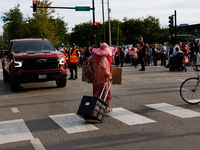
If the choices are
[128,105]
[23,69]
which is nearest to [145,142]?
[128,105]

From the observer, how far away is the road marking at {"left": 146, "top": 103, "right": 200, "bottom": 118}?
726 cm

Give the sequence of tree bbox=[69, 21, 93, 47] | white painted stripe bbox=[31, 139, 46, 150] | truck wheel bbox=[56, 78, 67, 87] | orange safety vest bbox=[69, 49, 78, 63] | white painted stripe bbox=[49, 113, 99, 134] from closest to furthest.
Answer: white painted stripe bbox=[31, 139, 46, 150]
white painted stripe bbox=[49, 113, 99, 134]
truck wheel bbox=[56, 78, 67, 87]
orange safety vest bbox=[69, 49, 78, 63]
tree bbox=[69, 21, 93, 47]

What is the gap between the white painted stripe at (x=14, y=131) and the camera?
5.71 m

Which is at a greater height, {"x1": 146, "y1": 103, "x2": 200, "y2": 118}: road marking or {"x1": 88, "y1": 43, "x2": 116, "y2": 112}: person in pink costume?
{"x1": 88, "y1": 43, "x2": 116, "y2": 112}: person in pink costume

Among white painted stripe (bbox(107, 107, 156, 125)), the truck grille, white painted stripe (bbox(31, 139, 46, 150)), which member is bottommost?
white painted stripe (bbox(31, 139, 46, 150))

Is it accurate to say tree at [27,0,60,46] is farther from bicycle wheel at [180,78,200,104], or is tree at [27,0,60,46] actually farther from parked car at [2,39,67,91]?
bicycle wheel at [180,78,200,104]

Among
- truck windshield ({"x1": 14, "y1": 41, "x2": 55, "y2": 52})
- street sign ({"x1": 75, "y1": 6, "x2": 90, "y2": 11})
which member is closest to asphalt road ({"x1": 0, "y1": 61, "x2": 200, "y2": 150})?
truck windshield ({"x1": 14, "y1": 41, "x2": 55, "y2": 52})

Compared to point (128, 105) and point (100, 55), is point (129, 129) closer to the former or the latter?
point (100, 55)

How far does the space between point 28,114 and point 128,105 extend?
264cm

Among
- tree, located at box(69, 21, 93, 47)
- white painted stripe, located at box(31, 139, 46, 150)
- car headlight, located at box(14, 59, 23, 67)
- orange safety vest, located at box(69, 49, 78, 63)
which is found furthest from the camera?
tree, located at box(69, 21, 93, 47)

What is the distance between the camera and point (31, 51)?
1223cm

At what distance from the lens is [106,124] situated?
6609 mm

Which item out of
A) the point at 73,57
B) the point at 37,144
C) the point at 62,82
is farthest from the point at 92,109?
the point at 73,57

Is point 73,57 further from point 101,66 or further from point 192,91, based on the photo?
point 101,66
